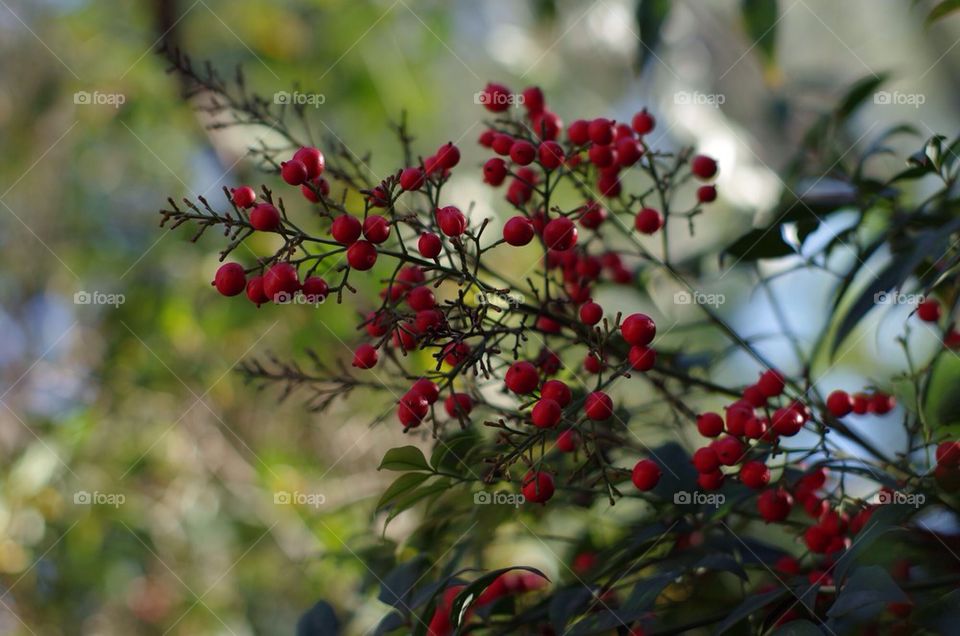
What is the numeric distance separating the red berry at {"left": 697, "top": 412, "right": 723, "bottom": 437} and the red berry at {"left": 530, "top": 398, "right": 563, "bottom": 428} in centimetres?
20

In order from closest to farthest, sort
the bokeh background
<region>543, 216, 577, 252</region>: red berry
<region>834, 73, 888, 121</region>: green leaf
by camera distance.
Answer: <region>543, 216, 577, 252</region>: red berry
<region>834, 73, 888, 121</region>: green leaf
the bokeh background

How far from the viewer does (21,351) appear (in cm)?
293

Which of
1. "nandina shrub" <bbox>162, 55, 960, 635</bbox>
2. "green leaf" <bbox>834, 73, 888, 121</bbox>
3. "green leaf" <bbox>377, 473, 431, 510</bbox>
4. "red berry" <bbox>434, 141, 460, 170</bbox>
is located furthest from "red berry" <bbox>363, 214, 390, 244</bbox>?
"green leaf" <bbox>834, 73, 888, 121</bbox>

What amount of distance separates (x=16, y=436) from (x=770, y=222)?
2.55 metres

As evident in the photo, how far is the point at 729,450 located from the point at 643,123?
400 millimetres

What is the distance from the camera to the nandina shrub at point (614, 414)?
2.26 ft

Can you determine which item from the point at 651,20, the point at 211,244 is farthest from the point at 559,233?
the point at 211,244

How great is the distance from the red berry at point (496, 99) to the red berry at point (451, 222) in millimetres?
263

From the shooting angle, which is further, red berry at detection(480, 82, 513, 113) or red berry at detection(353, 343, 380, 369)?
red berry at detection(480, 82, 513, 113)

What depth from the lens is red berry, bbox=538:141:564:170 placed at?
845 millimetres

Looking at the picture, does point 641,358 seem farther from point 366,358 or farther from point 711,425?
point 366,358

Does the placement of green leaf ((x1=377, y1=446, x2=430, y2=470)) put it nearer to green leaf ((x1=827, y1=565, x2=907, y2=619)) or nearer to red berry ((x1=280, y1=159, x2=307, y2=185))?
red berry ((x1=280, y1=159, x2=307, y2=185))

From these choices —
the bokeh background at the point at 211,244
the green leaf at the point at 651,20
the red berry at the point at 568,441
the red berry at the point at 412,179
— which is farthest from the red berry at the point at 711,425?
the bokeh background at the point at 211,244

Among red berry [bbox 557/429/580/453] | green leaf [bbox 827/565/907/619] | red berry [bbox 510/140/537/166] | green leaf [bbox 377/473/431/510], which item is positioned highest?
red berry [bbox 510/140/537/166]
